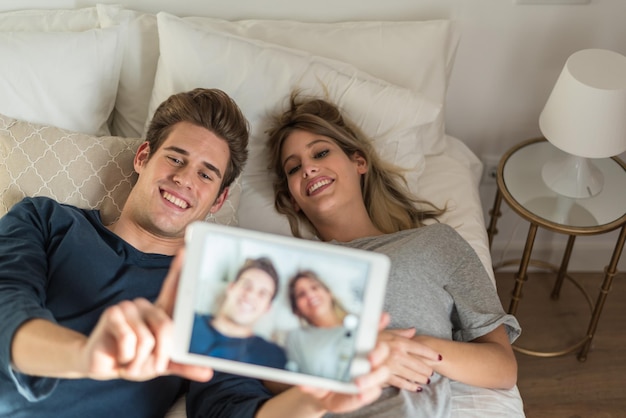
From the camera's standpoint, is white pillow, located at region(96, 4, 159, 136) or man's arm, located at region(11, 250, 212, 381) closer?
man's arm, located at region(11, 250, 212, 381)

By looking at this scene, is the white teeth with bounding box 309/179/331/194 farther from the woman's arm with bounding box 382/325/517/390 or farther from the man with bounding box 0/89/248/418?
the woman's arm with bounding box 382/325/517/390

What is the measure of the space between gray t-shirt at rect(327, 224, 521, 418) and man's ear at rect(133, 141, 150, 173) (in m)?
0.52

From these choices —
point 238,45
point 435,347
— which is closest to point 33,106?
point 238,45

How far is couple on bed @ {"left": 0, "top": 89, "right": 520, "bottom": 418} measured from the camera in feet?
4.20

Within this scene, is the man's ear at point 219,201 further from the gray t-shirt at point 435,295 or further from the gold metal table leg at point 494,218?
the gold metal table leg at point 494,218

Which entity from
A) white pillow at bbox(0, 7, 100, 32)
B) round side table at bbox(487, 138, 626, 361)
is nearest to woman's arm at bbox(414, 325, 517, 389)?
round side table at bbox(487, 138, 626, 361)

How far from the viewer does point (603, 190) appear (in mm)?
2111

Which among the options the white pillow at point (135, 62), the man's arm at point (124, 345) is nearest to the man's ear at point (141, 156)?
the white pillow at point (135, 62)

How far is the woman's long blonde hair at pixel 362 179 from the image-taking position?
1899 mm

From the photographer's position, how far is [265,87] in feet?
6.45

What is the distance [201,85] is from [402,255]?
0.71 metres

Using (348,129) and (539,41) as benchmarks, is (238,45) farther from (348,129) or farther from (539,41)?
(539,41)

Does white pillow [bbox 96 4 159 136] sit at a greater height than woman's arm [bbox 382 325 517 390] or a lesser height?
greater

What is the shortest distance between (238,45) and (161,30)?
0.20 m
